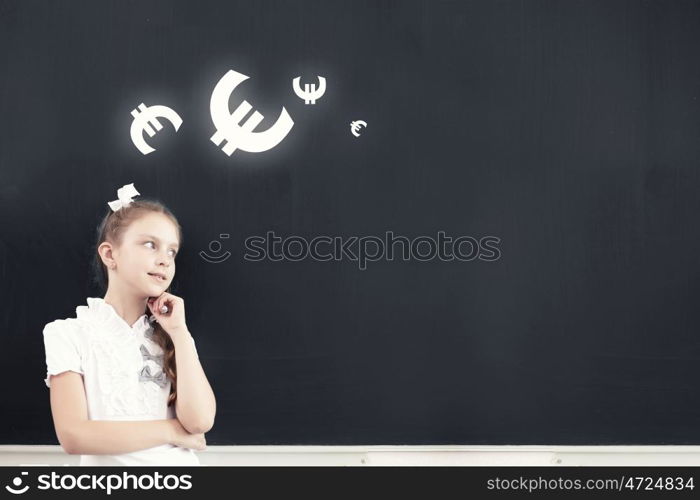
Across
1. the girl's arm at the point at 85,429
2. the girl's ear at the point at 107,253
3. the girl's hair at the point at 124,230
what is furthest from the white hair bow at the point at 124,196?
the girl's arm at the point at 85,429

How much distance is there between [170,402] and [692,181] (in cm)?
153

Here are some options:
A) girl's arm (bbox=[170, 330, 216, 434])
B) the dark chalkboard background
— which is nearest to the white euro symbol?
the dark chalkboard background

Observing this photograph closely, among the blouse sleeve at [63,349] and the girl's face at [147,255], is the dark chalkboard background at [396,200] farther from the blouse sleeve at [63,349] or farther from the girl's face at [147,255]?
the blouse sleeve at [63,349]

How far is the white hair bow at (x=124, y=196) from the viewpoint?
7.31ft

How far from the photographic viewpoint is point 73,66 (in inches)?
92.6

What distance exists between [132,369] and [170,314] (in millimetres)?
155

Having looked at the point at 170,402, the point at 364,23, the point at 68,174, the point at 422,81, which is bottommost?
the point at 170,402

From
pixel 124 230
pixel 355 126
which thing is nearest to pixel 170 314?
pixel 124 230

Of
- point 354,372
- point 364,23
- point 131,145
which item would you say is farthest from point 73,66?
point 354,372

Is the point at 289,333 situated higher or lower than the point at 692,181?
lower

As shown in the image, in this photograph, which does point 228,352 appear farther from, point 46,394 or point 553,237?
point 553,237

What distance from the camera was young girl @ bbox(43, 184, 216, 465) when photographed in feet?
6.15

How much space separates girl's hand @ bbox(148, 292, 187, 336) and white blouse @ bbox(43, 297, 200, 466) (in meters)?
0.05

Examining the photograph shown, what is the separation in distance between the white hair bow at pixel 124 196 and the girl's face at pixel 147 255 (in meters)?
0.16
